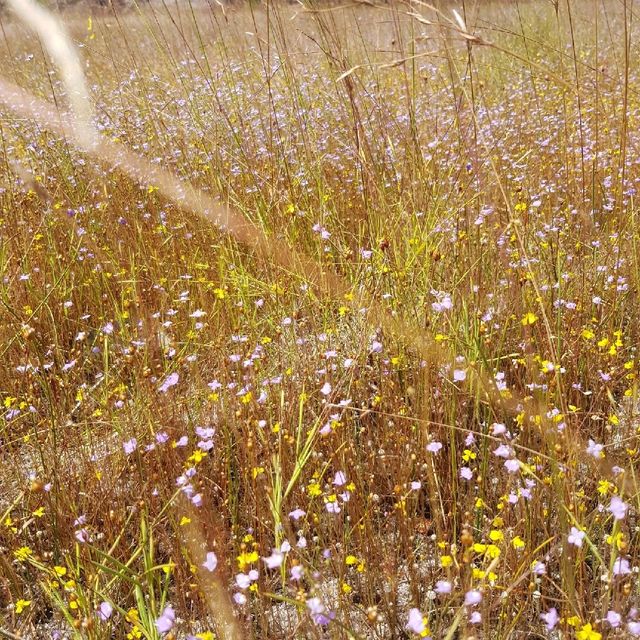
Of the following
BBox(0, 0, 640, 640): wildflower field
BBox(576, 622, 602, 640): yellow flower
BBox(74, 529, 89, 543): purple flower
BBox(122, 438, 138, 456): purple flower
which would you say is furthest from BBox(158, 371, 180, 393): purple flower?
BBox(576, 622, 602, 640): yellow flower

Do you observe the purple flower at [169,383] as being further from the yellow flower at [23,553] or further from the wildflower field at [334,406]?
the yellow flower at [23,553]

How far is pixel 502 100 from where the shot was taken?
455cm

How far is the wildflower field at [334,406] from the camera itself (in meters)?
1.37

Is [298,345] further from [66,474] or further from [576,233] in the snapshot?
[576,233]

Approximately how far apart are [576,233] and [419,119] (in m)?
1.93

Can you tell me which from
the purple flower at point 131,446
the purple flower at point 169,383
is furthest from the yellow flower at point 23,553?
the purple flower at point 169,383

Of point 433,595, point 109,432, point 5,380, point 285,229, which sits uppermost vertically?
point 285,229

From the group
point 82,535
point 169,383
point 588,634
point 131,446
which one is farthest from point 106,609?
point 588,634

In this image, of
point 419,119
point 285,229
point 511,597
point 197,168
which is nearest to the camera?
point 511,597

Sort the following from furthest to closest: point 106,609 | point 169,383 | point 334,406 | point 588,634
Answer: point 169,383, point 334,406, point 106,609, point 588,634

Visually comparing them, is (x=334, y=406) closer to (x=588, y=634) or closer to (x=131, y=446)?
(x=131, y=446)

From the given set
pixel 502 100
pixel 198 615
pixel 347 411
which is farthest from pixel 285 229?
pixel 502 100

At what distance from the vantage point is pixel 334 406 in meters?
1.61

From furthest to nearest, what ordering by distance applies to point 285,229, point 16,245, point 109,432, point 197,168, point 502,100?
1. point 502,100
2. point 197,168
3. point 16,245
4. point 285,229
5. point 109,432
